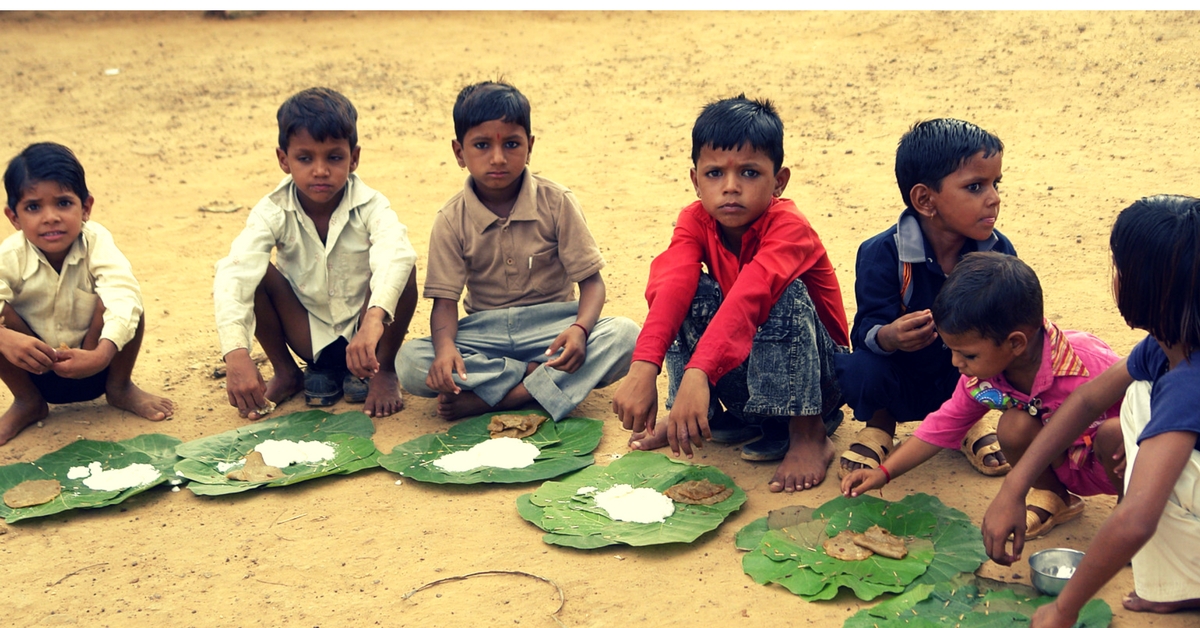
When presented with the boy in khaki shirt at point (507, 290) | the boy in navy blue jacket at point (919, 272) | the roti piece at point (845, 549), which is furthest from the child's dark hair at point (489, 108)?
the roti piece at point (845, 549)

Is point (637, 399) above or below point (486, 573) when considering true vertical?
above

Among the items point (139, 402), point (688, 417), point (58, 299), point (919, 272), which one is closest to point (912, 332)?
point (919, 272)

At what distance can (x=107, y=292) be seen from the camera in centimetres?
354

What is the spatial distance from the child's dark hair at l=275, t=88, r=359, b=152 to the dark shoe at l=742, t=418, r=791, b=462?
5.69 feet

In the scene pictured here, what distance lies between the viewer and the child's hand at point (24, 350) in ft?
10.9

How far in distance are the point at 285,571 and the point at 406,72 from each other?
22.5ft

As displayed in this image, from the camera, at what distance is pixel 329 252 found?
364cm

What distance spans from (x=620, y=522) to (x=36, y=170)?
89.4 inches

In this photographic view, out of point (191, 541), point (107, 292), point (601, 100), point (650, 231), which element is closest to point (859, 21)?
point (601, 100)

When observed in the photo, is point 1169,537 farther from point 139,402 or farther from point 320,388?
point 139,402

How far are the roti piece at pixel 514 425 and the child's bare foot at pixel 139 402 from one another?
121cm

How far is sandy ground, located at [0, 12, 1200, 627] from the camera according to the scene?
8.32 ft

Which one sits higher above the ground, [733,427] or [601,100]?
[601,100]

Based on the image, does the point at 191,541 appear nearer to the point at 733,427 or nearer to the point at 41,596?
the point at 41,596
